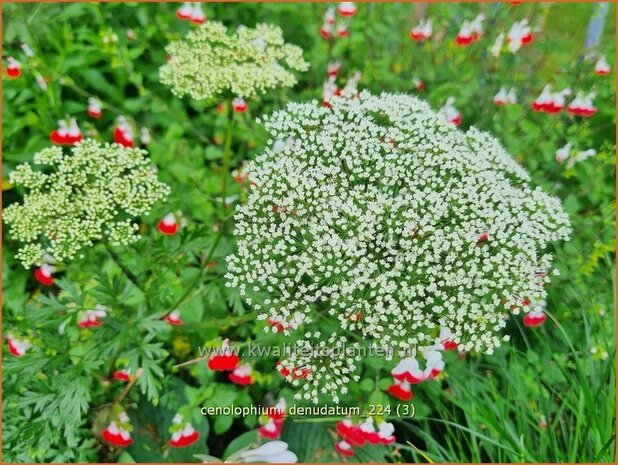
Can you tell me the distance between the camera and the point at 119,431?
253 cm

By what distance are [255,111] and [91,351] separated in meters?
2.47

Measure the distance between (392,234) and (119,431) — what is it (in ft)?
5.18

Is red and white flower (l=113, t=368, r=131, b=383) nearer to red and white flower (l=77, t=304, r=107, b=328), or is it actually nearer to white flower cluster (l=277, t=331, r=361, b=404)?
red and white flower (l=77, t=304, r=107, b=328)

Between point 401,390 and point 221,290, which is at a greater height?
point 221,290

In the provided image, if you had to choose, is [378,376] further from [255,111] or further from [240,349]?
[255,111]

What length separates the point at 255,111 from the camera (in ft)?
14.0

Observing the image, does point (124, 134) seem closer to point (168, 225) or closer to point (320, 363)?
point (168, 225)

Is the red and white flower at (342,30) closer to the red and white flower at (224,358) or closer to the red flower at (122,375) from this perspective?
the red and white flower at (224,358)

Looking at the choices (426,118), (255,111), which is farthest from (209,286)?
(255,111)

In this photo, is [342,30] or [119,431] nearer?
[119,431]

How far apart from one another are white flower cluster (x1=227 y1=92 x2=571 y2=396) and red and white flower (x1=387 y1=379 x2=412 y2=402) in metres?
0.50

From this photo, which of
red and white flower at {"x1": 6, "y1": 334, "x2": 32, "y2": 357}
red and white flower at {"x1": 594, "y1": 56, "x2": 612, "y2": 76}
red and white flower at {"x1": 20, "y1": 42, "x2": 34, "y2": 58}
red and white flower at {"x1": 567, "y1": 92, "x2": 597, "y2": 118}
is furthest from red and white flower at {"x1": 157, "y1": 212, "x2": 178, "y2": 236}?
red and white flower at {"x1": 594, "y1": 56, "x2": 612, "y2": 76}

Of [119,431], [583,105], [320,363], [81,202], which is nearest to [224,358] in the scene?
[320,363]

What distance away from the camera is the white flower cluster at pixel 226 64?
7.81ft
